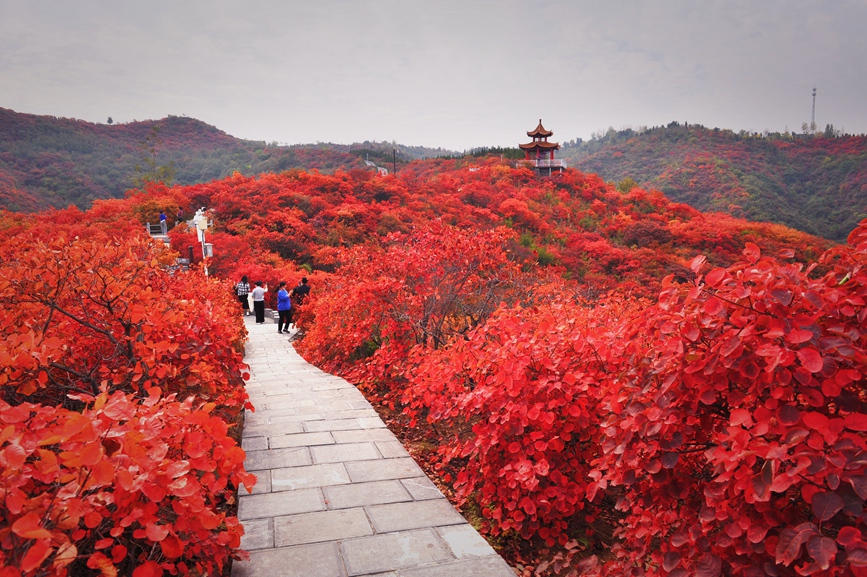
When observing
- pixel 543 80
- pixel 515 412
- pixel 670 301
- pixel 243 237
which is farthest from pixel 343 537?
pixel 543 80

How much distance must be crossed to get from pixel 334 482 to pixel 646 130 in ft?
242

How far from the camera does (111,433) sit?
1476 mm

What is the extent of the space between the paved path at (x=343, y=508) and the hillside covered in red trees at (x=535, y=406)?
0.25 metres

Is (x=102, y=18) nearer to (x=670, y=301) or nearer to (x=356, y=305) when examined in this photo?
(x=356, y=305)

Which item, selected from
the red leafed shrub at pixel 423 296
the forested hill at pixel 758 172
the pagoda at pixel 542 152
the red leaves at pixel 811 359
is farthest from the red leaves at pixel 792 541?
the pagoda at pixel 542 152

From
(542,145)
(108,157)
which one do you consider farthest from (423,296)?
(108,157)

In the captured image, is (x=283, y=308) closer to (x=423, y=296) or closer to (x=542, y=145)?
(x=423, y=296)

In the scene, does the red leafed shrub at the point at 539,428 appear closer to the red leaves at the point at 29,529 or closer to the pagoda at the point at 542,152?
the red leaves at the point at 29,529

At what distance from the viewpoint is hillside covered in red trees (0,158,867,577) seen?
1.32 metres

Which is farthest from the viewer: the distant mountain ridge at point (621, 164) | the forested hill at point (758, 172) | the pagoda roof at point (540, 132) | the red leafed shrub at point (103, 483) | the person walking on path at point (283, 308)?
the pagoda roof at point (540, 132)

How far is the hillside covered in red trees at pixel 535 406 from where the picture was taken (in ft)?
4.34

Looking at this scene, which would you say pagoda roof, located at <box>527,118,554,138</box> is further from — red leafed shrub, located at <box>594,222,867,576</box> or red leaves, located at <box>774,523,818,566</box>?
red leaves, located at <box>774,523,818,566</box>

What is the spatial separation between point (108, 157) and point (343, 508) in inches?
2025

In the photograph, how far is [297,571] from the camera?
7.30ft
